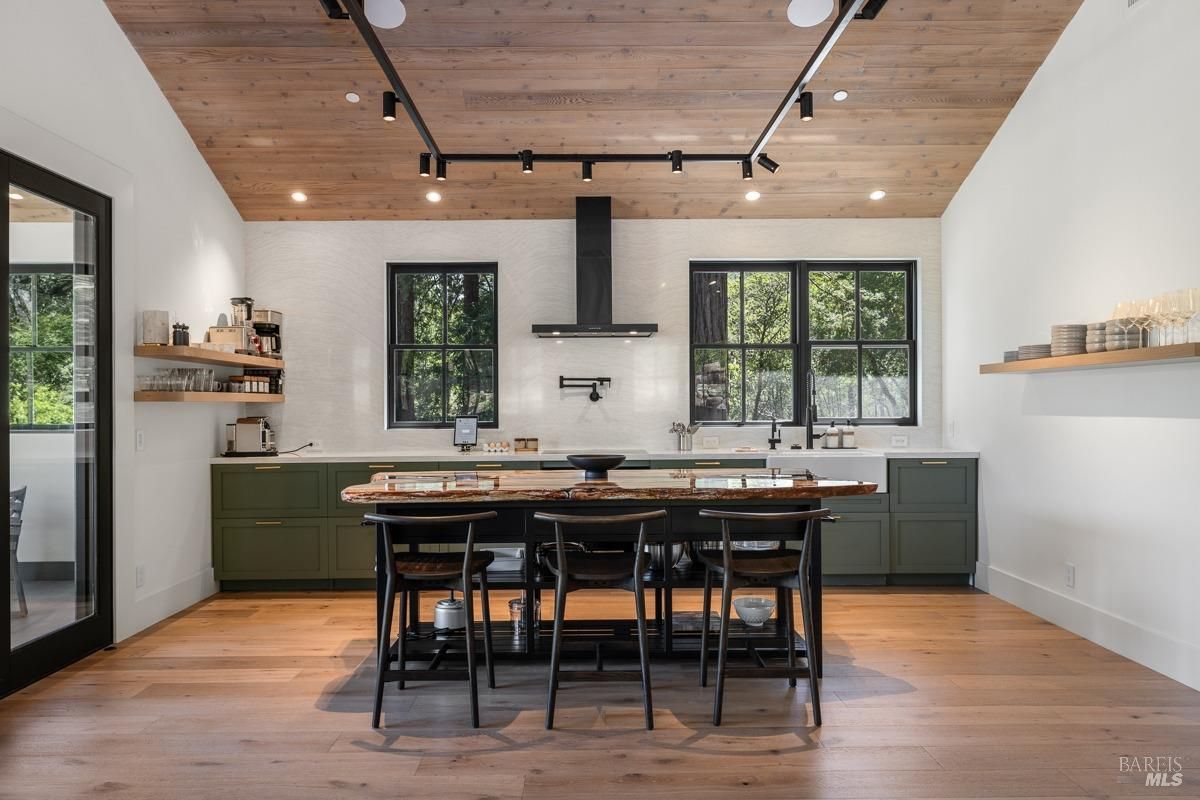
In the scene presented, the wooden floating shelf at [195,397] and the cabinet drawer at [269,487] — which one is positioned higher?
the wooden floating shelf at [195,397]

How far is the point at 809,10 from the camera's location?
3385mm

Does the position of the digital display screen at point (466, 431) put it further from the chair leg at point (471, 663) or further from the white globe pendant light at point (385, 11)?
the white globe pendant light at point (385, 11)

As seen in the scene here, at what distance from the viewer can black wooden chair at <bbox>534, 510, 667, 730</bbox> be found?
3092 millimetres

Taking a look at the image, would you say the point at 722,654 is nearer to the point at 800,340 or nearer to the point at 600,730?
the point at 600,730

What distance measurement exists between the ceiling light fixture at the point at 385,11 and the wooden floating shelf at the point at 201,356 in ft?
7.30

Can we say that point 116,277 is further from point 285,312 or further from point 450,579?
point 450,579

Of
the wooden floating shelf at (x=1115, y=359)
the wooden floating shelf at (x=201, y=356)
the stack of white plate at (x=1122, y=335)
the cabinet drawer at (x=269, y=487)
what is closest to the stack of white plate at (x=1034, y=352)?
the wooden floating shelf at (x=1115, y=359)

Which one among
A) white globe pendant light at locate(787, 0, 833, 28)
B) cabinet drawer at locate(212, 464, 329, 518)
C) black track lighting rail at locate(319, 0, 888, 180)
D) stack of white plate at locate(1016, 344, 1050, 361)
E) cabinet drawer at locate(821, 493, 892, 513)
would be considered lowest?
cabinet drawer at locate(821, 493, 892, 513)

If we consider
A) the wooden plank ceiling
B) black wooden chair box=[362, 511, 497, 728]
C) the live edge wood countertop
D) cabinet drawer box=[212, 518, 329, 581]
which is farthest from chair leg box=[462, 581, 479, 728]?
the wooden plank ceiling

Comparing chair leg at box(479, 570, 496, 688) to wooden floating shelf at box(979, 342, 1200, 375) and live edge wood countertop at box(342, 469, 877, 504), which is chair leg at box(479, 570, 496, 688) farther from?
wooden floating shelf at box(979, 342, 1200, 375)

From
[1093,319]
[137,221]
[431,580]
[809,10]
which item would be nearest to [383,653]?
[431,580]

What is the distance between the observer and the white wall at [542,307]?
611cm

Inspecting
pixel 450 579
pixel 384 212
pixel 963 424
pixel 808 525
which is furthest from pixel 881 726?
pixel 384 212

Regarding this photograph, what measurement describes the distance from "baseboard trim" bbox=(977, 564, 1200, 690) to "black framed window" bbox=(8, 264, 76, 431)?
5348 millimetres
